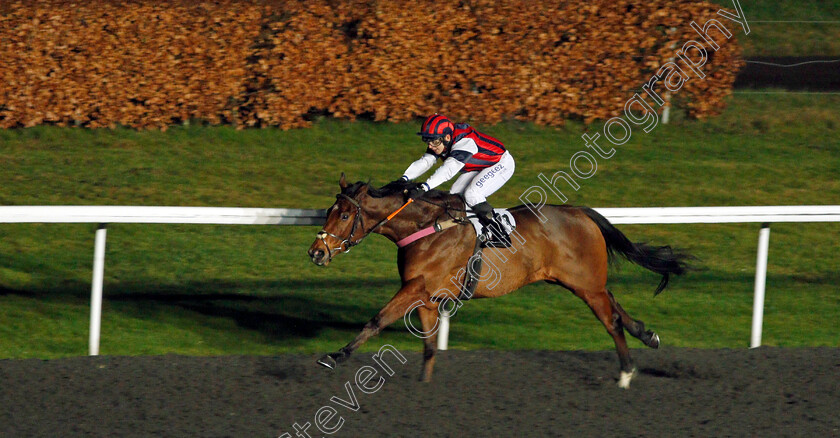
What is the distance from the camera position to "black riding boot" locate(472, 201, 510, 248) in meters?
4.96

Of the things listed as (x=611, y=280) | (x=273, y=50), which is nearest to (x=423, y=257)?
(x=611, y=280)

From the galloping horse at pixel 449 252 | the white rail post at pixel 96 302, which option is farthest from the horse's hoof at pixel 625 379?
the white rail post at pixel 96 302

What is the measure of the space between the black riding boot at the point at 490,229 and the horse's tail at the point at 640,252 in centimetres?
61

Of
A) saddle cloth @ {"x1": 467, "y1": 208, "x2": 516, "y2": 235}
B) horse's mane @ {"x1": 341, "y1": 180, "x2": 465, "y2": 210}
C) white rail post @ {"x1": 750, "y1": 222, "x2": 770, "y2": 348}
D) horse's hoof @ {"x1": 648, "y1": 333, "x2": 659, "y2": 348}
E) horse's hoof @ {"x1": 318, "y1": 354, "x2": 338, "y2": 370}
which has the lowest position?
horse's hoof @ {"x1": 318, "y1": 354, "x2": 338, "y2": 370}

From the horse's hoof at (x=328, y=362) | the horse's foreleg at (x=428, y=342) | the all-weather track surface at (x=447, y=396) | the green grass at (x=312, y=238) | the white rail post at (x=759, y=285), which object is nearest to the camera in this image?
the all-weather track surface at (x=447, y=396)

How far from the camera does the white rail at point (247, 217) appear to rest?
504cm

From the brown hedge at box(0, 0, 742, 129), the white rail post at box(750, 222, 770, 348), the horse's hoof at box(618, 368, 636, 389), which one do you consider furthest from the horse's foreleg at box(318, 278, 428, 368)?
the brown hedge at box(0, 0, 742, 129)

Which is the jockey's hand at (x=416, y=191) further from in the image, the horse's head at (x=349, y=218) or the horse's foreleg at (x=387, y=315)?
the horse's foreleg at (x=387, y=315)

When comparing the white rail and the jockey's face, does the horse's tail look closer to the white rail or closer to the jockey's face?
the white rail

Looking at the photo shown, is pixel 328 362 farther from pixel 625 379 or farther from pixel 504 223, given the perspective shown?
pixel 625 379

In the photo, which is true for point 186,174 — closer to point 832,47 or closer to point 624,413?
point 624,413

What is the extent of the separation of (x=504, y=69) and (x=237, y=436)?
300 inches

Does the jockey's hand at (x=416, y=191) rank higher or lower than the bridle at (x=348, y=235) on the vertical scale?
higher

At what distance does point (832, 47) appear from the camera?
16.4m
